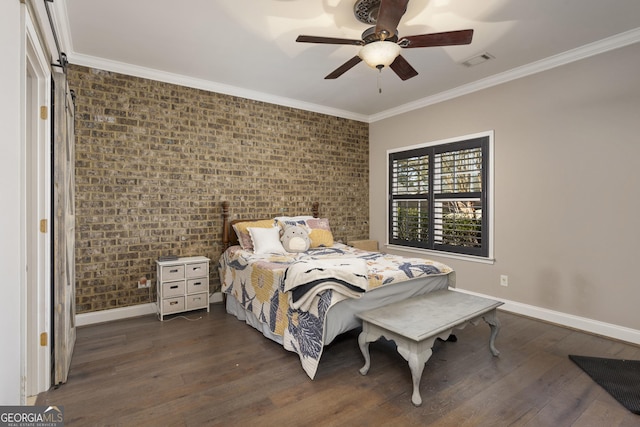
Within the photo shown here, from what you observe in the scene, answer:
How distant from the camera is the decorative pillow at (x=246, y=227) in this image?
389 cm

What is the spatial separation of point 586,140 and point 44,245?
4.72m

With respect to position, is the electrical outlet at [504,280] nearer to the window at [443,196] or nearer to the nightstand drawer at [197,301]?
the window at [443,196]

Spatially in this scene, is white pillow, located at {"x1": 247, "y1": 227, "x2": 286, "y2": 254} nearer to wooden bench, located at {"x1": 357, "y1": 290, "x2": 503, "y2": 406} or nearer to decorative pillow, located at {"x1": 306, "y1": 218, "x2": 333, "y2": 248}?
decorative pillow, located at {"x1": 306, "y1": 218, "x2": 333, "y2": 248}

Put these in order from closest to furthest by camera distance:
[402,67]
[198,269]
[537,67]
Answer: [402,67] < [537,67] < [198,269]

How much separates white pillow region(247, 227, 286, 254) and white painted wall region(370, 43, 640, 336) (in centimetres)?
252

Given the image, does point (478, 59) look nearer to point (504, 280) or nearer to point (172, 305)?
point (504, 280)

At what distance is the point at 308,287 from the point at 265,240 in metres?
1.53

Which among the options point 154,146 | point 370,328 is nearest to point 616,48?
point 370,328

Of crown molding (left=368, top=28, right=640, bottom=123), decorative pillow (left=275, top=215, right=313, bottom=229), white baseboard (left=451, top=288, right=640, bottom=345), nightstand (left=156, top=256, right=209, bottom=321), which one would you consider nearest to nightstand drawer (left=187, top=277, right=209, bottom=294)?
nightstand (left=156, top=256, right=209, bottom=321)

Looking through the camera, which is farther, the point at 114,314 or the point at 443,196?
the point at 443,196

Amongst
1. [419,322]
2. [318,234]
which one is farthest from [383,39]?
[318,234]

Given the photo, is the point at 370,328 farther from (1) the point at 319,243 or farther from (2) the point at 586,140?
(2) the point at 586,140

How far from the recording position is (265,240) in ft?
12.4

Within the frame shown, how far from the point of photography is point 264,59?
3.40 meters
